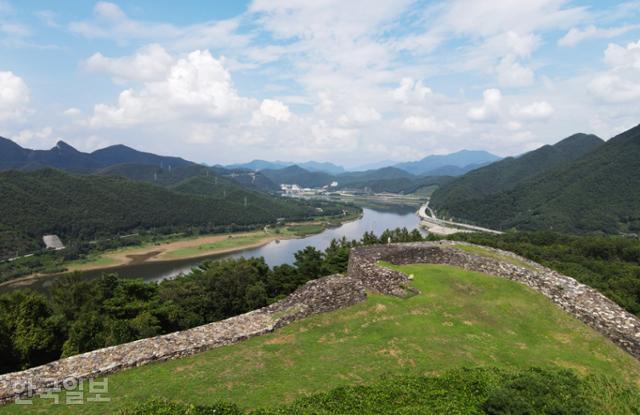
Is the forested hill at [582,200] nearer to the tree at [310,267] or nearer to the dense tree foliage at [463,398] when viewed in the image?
the tree at [310,267]

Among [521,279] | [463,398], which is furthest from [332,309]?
[521,279]

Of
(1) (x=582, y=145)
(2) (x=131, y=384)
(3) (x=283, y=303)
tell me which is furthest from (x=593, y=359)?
(1) (x=582, y=145)

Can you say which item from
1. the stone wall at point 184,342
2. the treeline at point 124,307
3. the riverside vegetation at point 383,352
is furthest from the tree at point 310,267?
the stone wall at point 184,342

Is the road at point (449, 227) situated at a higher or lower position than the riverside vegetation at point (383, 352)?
lower

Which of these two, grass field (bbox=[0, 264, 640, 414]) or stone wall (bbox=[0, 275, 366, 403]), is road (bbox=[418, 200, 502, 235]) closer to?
grass field (bbox=[0, 264, 640, 414])

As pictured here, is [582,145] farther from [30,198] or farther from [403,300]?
[30,198]

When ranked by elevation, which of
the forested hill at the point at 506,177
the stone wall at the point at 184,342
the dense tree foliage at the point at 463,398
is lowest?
the stone wall at the point at 184,342

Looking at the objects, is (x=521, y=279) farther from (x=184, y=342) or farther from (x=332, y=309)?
(x=184, y=342)
